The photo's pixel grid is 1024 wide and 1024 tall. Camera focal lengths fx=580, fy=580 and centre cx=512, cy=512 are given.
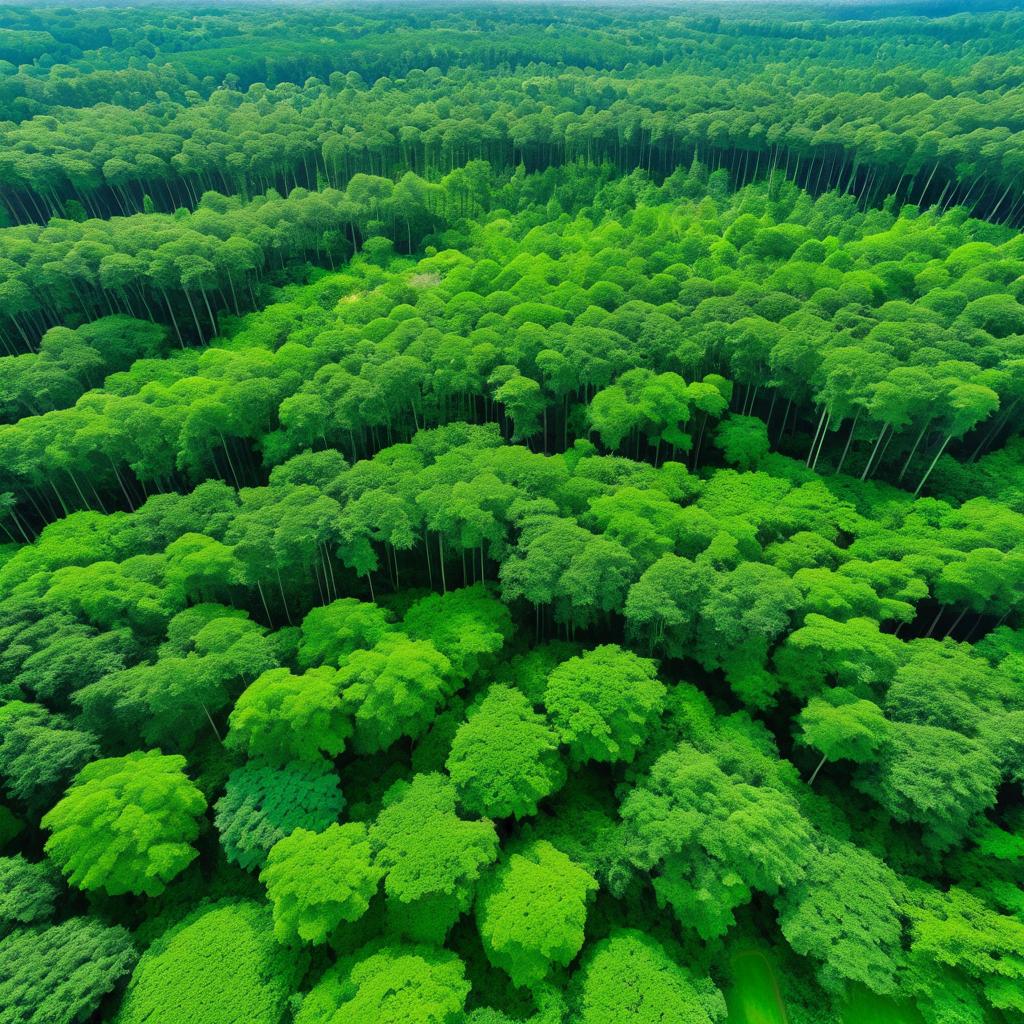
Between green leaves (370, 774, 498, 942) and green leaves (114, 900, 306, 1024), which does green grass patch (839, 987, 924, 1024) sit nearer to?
green leaves (370, 774, 498, 942)

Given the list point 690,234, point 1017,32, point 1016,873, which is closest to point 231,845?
point 1016,873

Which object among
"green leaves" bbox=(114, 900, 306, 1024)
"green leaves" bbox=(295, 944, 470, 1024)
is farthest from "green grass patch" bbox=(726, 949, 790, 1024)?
"green leaves" bbox=(114, 900, 306, 1024)

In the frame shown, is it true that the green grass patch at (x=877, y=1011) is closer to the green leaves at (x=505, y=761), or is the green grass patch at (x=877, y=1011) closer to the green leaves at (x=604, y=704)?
the green leaves at (x=604, y=704)

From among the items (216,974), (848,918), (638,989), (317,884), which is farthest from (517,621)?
(216,974)

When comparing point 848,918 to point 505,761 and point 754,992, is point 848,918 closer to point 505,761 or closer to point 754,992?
point 754,992

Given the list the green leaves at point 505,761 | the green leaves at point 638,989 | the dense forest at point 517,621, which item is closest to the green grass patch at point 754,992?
the dense forest at point 517,621

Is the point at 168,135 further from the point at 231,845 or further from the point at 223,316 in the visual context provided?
the point at 231,845
